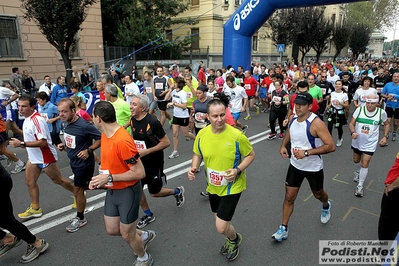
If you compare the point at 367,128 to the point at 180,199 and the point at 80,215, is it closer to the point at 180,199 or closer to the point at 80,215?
the point at 180,199

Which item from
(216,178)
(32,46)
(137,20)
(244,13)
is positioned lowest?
(216,178)

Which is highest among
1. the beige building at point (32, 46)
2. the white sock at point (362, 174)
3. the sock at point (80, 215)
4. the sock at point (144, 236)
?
the beige building at point (32, 46)

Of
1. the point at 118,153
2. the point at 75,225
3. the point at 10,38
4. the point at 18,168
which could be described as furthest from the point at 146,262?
the point at 10,38

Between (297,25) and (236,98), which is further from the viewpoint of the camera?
(297,25)

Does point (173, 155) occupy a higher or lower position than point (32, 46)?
lower

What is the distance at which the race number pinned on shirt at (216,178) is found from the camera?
114 inches

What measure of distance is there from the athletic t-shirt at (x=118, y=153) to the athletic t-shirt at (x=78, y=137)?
3.44ft

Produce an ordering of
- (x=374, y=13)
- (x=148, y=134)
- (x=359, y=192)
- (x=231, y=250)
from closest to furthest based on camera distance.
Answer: (x=231, y=250) < (x=148, y=134) < (x=359, y=192) < (x=374, y=13)

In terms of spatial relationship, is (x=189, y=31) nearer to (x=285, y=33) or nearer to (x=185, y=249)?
(x=285, y=33)

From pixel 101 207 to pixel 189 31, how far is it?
25205 mm

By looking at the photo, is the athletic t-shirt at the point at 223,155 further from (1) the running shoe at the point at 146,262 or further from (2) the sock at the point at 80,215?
(2) the sock at the point at 80,215

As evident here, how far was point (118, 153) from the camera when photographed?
8.93ft

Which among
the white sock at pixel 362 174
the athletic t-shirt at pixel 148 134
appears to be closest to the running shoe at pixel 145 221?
the athletic t-shirt at pixel 148 134

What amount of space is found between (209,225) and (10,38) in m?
15.2
